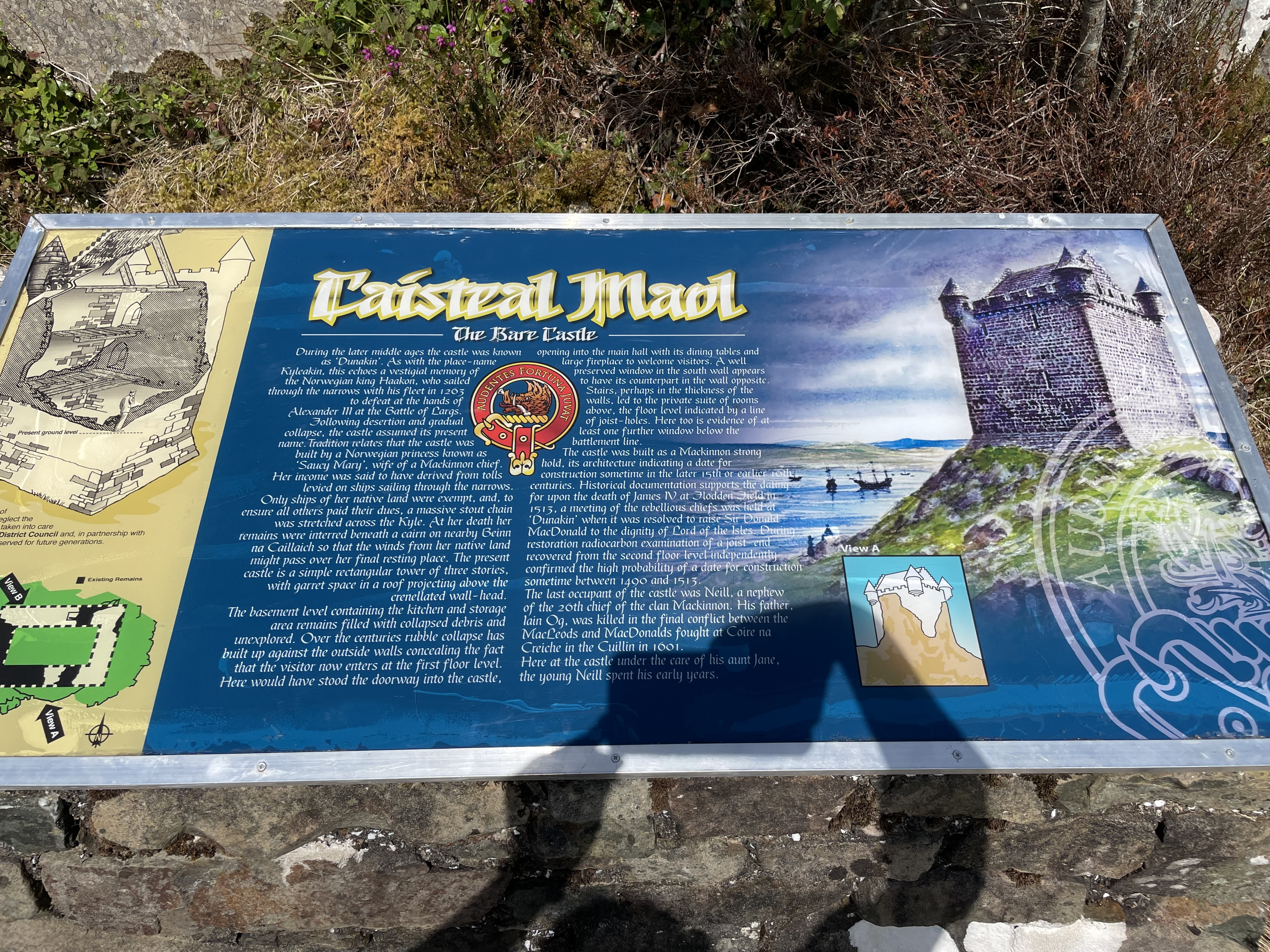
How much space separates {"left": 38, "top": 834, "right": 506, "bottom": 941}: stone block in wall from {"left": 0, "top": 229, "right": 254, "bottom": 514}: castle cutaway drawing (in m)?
1.20

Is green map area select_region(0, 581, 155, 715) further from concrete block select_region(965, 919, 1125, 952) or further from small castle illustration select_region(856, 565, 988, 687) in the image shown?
concrete block select_region(965, 919, 1125, 952)

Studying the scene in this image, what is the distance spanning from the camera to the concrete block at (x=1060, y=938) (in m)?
2.47

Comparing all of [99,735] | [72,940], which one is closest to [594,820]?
[99,735]

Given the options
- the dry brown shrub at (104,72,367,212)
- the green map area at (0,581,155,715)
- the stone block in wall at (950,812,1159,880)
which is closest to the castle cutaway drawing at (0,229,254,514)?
the green map area at (0,581,155,715)

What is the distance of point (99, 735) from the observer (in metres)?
2.07

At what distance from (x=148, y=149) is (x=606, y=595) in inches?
173

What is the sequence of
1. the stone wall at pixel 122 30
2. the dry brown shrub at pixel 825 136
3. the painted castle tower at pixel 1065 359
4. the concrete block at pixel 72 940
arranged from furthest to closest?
1. the stone wall at pixel 122 30
2. the dry brown shrub at pixel 825 136
3. the painted castle tower at pixel 1065 359
4. the concrete block at pixel 72 940

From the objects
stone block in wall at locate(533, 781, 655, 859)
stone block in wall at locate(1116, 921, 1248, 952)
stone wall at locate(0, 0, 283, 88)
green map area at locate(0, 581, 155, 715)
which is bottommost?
stone block in wall at locate(1116, 921, 1248, 952)

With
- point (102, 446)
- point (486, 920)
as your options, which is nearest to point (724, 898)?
point (486, 920)

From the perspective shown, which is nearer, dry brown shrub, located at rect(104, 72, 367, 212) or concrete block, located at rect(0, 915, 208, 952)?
concrete block, located at rect(0, 915, 208, 952)

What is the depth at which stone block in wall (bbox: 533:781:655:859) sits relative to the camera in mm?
2146

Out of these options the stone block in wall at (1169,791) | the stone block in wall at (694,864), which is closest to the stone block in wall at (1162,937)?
the stone block in wall at (1169,791)

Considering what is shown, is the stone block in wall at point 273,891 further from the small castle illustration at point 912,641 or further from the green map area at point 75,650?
the small castle illustration at point 912,641

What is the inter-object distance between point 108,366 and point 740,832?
283cm
